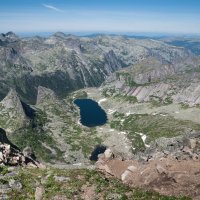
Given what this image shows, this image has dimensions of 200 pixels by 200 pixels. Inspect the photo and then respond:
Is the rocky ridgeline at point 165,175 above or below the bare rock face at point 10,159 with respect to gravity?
above

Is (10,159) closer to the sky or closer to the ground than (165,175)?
closer to the ground

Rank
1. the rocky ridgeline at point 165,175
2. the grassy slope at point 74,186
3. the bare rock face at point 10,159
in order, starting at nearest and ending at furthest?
the grassy slope at point 74,186
the rocky ridgeline at point 165,175
the bare rock face at point 10,159

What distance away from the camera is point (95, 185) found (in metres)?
79.6

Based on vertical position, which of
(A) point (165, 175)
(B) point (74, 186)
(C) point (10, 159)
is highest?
(A) point (165, 175)

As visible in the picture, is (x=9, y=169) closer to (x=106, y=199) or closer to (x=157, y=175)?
(x=106, y=199)

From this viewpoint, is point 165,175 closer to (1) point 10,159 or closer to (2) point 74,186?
(2) point 74,186

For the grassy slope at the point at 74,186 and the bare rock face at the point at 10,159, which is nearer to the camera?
the grassy slope at the point at 74,186

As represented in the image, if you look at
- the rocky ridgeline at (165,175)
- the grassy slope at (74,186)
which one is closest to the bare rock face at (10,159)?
the grassy slope at (74,186)

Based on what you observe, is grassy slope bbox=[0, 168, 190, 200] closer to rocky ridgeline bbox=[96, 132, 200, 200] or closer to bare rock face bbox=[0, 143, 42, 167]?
rocky ridgeline bbox=[96, 132, 200, 200]

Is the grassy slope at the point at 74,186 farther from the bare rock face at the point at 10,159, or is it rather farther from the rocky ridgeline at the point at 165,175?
the bare rock face at the point at 10,159

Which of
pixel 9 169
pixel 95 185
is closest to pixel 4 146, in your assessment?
pixel 9 169

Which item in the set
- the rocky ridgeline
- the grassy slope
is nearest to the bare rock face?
the grassy slope

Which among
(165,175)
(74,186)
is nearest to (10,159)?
(74,186)

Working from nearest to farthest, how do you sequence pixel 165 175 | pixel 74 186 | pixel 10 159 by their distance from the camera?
pixel 74 186
pixel 165 175
pixel 10 159
